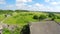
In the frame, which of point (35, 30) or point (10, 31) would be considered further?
point (10, 31)

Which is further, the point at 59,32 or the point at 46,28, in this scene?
the point at 46,28

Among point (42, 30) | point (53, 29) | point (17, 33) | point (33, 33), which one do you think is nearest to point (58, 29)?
point (53, 29)

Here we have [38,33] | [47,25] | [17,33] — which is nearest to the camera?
[38,33]

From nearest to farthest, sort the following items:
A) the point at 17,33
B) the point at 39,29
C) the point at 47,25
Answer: the point at 39,29, the point at 47,25, the point at 17,33

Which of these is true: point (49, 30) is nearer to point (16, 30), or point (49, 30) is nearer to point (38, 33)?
point (38, 33)

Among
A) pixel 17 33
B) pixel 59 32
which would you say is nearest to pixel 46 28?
pixel 59 32

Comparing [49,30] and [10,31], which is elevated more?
[49,30]

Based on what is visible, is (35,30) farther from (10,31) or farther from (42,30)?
(10,31)

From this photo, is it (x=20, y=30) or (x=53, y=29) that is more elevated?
(x=53, y=29)

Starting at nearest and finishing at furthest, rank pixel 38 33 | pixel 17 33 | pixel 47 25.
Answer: pixel 38 33, pixel 47 25, pixel 17 33
